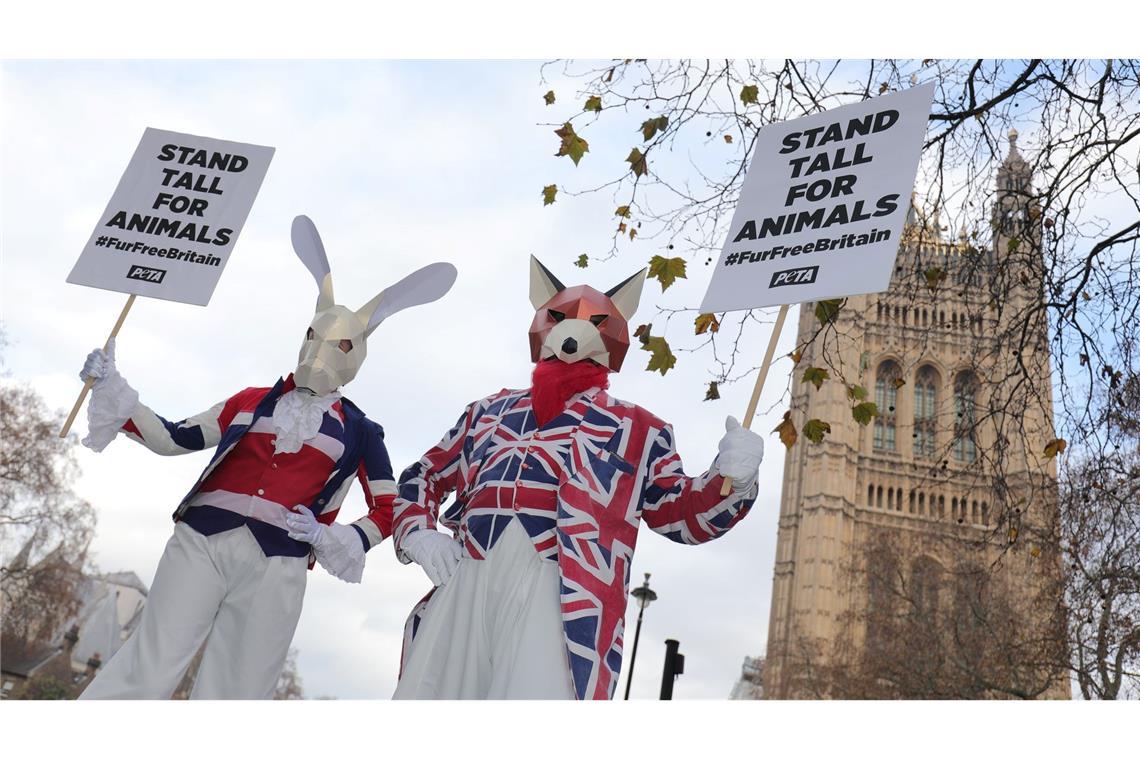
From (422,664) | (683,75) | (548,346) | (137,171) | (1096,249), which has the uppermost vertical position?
(683,75)

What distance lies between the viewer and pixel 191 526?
14.6 ft

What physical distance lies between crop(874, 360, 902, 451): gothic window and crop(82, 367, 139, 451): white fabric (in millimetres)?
51392

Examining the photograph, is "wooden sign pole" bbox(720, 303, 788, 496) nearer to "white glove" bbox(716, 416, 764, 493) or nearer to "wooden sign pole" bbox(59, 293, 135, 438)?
"white glove" bbox(716, 416, 764, 493)

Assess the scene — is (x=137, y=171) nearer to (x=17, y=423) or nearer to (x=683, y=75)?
(x=683, y=75)

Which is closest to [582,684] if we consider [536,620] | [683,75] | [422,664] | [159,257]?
[536,620]

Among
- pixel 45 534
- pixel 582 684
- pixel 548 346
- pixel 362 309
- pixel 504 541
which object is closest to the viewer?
pixel 582 684

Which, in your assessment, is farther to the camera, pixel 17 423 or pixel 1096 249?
pixel 17 423

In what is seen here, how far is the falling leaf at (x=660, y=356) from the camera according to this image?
5750 mm

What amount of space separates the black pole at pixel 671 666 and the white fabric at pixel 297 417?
10638 millimetres

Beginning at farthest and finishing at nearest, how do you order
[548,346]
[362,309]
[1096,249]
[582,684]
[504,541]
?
[1096,249], [362,309], [548,346], [504,541], [582,684]

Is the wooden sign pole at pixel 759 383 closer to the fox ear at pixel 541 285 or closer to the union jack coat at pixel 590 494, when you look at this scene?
the union jack coat at pixel 590 494

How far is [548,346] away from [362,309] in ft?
3.22

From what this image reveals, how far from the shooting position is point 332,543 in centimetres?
449

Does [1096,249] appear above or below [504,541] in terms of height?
above
